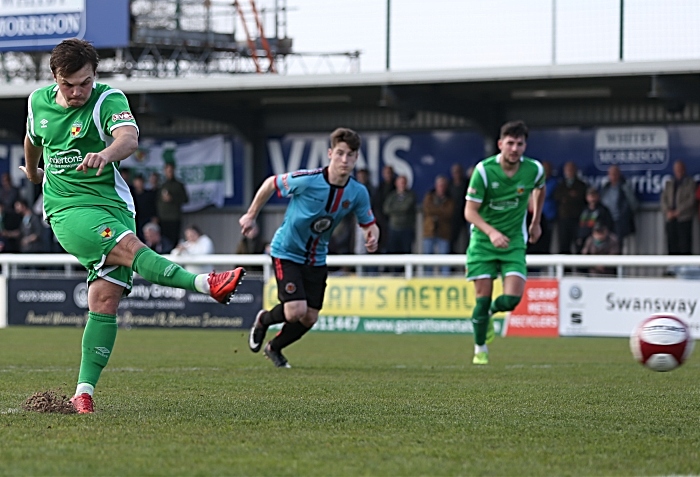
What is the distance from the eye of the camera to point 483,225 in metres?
11.0

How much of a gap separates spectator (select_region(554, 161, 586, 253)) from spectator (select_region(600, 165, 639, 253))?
1.55 feet

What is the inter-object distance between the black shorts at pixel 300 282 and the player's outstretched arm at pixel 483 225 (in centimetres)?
142

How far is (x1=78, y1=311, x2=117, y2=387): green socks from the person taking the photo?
21.6 ft

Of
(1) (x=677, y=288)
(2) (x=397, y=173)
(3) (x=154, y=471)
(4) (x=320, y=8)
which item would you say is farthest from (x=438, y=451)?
(2) (x=397, y=173)

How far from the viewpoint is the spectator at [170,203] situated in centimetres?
2283

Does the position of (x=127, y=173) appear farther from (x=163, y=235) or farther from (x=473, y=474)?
(x=473, y=474)

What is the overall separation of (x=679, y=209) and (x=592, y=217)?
1.35m

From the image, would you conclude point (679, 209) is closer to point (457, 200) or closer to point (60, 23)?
point (457, 200)

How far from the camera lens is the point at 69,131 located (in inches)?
258

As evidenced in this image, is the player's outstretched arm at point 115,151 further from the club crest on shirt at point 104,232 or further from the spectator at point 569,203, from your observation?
the spectator at point 569,203

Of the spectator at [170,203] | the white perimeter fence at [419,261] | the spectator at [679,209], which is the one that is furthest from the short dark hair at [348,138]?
the spectator at [170,203]

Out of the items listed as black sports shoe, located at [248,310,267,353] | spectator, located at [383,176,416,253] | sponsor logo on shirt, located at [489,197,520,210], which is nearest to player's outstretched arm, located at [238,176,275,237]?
black sports shoe, located at [248,310,267,353]

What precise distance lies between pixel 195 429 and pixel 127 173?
1898cm

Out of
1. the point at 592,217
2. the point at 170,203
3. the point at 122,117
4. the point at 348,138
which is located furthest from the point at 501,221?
the point at 170,203
